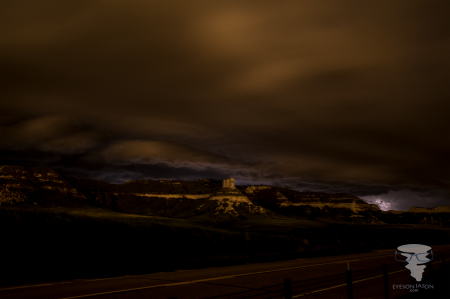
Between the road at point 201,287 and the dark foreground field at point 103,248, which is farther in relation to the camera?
the dark foreground field at point 103,248

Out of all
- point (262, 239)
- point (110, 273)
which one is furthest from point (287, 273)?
point (262, 239)

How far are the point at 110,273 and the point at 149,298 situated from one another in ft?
21.5

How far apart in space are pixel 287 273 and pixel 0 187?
735 feet

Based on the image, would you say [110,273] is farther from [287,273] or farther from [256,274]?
[287,273]

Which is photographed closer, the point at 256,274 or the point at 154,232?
the point at 256,274

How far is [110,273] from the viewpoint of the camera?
1628cm

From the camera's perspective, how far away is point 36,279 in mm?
14305

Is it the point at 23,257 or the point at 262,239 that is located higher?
the point at 23,257

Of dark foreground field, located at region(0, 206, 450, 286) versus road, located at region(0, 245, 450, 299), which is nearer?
road, located at region(0, 245, 450, 299)

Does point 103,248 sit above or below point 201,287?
below

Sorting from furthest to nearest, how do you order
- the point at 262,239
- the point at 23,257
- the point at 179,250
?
the point at 262,239, the point at 179,250, the point at 23,257

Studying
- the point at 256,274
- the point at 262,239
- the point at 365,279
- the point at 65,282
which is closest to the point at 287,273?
the point at 256,274

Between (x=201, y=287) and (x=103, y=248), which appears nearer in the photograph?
(x=201, y=287)

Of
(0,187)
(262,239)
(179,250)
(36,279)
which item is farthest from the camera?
(0,187)
